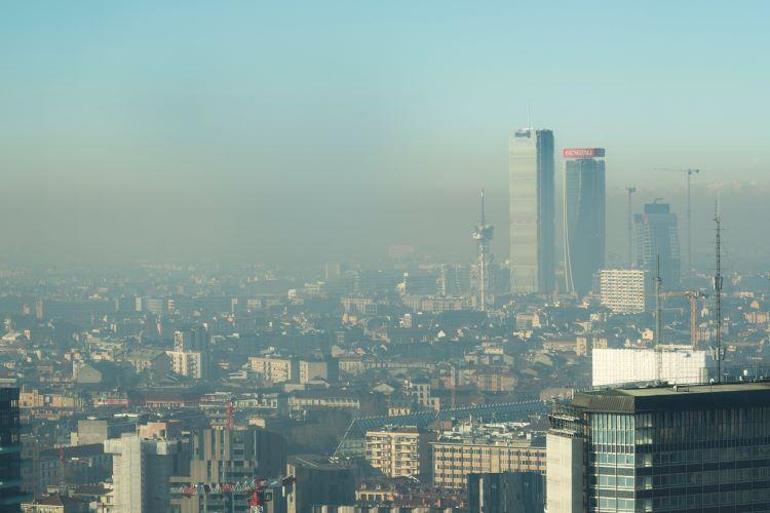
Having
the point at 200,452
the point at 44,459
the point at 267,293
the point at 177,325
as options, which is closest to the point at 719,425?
the point at 200,452

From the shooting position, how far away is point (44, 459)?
80.1m

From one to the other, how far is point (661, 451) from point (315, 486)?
127 ft

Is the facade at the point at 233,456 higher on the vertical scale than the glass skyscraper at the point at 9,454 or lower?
lower

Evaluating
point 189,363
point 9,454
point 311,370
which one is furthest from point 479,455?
point 189,363

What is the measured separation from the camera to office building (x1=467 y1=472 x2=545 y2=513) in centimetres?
6462

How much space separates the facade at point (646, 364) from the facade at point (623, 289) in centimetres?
9058

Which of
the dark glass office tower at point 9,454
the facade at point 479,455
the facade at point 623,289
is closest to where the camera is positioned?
the dark glass office tower at point 9,454

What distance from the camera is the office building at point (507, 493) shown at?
212 ft

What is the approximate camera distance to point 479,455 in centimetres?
8044

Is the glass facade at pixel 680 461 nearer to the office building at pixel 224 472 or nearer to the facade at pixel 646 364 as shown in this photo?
the office building at pixel 224 472

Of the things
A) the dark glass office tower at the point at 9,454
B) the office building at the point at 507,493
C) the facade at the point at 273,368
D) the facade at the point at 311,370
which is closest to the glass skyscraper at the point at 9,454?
the dark glass office tower at the point at 9,454

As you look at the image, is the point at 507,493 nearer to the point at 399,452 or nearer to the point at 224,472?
the point at 224,472

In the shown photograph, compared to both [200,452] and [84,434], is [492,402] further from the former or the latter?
[200,452]

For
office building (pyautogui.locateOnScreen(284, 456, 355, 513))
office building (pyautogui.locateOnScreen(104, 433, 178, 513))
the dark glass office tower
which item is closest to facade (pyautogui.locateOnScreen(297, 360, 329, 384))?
office building (pyautogui.locateOnScreen(284, 456, 355, 513))
